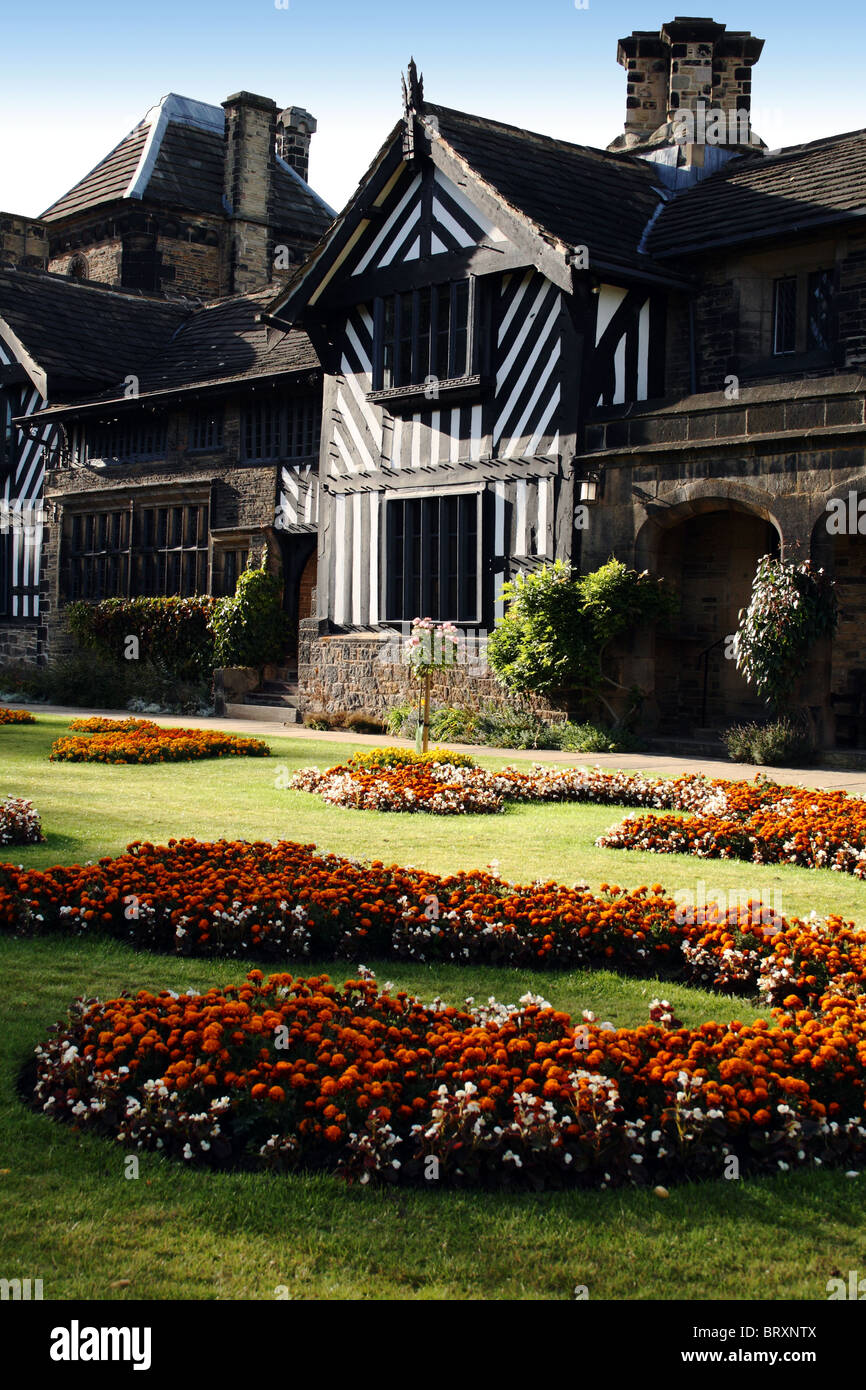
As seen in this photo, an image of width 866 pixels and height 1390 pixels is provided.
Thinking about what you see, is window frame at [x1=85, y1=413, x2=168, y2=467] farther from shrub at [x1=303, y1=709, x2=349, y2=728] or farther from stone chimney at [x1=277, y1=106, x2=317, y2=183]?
stone chimney at [x1=277, y1=106, x2=317, y2=183]

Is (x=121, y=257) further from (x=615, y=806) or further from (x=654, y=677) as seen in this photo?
(x=615, y=806)

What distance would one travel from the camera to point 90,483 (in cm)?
2778

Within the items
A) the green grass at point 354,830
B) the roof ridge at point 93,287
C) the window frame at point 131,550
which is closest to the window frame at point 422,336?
the window frame at point 131,550

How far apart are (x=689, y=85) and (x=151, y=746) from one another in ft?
54.5

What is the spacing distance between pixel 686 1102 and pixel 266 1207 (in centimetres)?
136

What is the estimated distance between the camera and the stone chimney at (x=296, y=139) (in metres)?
38.0

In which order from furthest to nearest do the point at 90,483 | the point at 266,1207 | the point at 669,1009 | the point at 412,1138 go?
the point at 90,483, the point at 669,1009, the point at 412,1138, the point at 266,1207

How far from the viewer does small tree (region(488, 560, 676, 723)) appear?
16359mm

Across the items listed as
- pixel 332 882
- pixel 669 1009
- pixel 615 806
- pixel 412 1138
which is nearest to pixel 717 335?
pixel 615 806

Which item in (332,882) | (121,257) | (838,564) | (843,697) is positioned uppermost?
(121,257)

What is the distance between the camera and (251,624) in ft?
74.9

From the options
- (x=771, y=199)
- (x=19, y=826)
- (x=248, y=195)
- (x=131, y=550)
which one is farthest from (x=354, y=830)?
(x=248, y=195)

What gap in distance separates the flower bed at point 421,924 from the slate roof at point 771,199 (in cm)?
1312

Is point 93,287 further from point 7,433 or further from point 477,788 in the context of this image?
point 477,788
